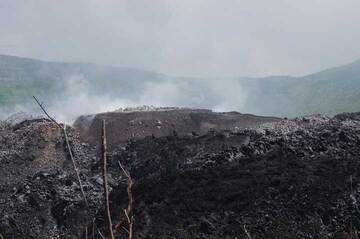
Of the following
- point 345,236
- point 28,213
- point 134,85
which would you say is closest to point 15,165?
point 28,213

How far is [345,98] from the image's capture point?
7444 cm

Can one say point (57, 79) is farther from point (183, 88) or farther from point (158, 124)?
point (158, 124)

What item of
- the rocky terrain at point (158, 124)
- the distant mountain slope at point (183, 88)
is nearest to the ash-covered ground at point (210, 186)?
the rocky terrain at point (158, 124)

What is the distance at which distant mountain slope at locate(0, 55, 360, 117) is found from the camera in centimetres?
6894

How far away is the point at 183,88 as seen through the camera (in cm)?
7556

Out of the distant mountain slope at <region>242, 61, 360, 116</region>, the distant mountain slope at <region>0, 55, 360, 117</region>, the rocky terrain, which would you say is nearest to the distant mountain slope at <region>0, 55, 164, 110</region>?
the distant mountain slope at <region>0, 55, 360, 117</region>

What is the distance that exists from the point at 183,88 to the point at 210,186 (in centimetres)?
5945

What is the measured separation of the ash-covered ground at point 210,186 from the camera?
14094 mm

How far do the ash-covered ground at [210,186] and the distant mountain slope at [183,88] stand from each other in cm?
3847

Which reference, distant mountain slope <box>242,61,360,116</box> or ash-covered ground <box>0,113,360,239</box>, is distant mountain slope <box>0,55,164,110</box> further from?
ash-covered ground <box>0,113,360,239</box>

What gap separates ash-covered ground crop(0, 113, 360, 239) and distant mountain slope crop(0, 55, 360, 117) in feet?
126

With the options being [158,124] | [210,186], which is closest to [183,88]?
[158,124]

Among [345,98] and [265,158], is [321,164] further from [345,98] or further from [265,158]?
[345,98]

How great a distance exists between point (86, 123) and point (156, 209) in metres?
17.4
